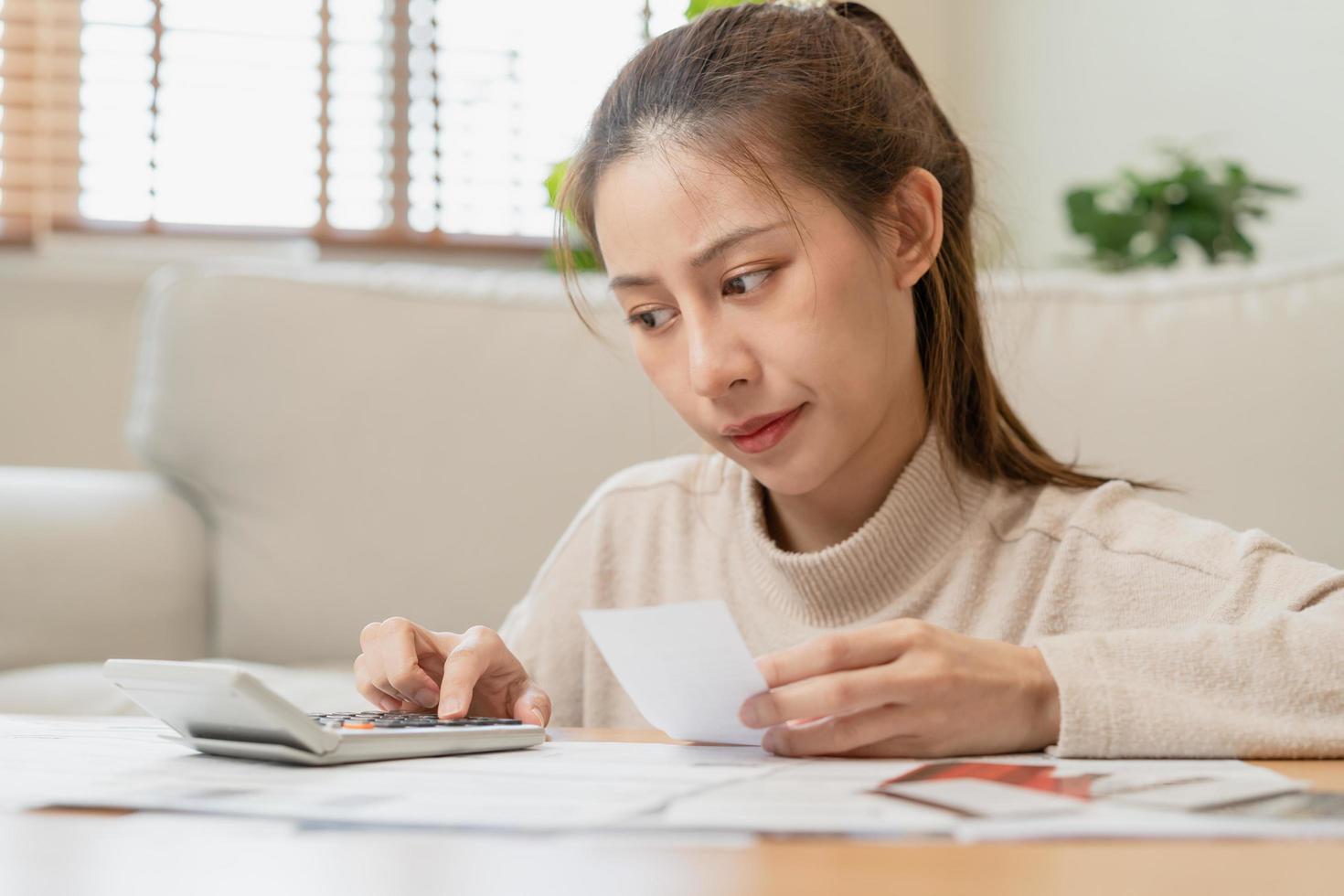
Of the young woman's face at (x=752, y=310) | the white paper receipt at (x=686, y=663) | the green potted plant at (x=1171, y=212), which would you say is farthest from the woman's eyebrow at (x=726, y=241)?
the green potted plant at (x=1171, y=212)

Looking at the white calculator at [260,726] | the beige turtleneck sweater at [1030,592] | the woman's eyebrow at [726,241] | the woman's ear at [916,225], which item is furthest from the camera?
the woman's ear at [916,225]

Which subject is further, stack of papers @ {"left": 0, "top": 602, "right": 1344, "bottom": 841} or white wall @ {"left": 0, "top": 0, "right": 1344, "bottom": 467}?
white wall @ {"left": 0, "top": 0, "right": 1344, "bottom": 467}

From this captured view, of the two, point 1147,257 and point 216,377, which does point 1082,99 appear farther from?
point 216,377

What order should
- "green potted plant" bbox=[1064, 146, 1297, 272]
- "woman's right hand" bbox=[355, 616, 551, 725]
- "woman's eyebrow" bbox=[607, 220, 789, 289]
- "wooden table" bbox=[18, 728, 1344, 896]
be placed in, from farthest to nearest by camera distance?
"green potted plant" bbox=[1064, 146, 1297, 272] < "woman's eyebrow" bbox=[607, 220, 789, 289] < "woman's right hand" bbox=[355, 616, 551, 725] < "wooden table" bbox=[18, 728, 1344, 896]

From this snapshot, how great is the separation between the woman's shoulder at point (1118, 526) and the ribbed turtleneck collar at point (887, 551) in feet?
0.10

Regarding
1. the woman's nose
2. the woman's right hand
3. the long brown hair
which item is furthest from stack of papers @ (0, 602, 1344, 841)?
the long brown hair

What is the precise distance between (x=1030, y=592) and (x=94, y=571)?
1.00 m

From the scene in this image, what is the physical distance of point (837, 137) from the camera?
3.35 ft

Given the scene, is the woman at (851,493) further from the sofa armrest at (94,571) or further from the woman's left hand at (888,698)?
the sofa armrest at (94,571)

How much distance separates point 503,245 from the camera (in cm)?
308

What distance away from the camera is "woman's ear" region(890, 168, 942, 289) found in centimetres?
106

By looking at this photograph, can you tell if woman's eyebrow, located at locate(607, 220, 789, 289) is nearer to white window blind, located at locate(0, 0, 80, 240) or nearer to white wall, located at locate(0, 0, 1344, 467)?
white wall, located at locate(0, 0, 1344, 467)

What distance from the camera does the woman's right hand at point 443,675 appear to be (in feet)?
2.65

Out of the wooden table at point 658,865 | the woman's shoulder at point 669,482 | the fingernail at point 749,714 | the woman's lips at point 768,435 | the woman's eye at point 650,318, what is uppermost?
the woman's eye at point 650,318
